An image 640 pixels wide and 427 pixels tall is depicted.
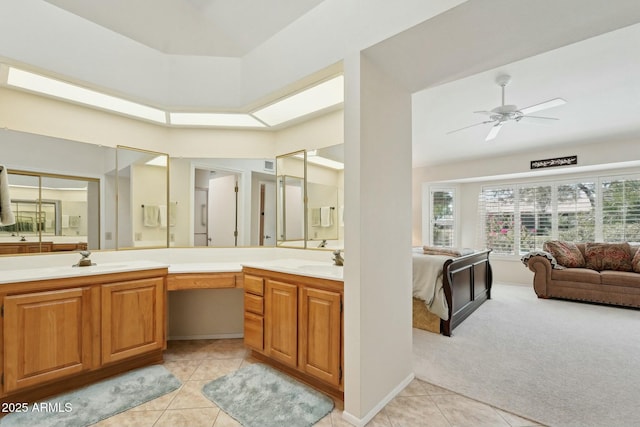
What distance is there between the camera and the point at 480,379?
2.36 m

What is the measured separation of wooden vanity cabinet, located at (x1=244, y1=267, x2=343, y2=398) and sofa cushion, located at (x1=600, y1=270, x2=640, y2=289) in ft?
15.9

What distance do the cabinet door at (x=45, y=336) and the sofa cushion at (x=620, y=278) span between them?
645 cm

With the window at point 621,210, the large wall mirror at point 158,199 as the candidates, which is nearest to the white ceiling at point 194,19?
the large wall mirror at point 158,199

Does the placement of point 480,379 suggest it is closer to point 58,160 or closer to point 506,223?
point 58,160

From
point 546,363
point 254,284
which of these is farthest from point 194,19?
point 546,363

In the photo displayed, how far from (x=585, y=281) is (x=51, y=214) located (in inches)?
270

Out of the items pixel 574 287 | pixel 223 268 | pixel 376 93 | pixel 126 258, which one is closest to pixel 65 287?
pixel 126 258

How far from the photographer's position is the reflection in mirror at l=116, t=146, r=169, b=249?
9.60 feet

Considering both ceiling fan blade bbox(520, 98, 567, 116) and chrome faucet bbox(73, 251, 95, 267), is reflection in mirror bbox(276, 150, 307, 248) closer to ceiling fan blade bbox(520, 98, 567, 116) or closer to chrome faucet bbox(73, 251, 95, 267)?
chrome faucet bbox(73, 251, 95, 267)

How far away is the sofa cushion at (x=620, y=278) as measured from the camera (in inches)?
167

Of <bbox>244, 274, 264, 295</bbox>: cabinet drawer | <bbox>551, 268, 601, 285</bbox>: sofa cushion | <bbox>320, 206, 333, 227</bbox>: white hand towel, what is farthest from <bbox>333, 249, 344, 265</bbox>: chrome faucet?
<bbox>551, 268, 601, 285</bbox>: sofa cushion

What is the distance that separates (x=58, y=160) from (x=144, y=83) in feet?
3.30

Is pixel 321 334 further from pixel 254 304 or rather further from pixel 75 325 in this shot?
pixel 75 325

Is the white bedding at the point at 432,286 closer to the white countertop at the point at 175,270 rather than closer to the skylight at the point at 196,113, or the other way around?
the white countertop at the point at 175,270
